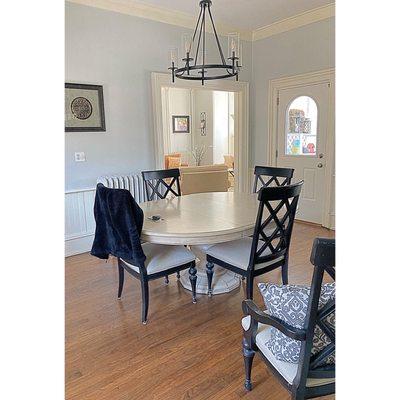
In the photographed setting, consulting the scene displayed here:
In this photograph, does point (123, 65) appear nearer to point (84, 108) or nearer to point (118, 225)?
point (84, 108)

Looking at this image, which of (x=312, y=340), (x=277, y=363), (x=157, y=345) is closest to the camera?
(x=312, y=340)

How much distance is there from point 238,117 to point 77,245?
123 inches

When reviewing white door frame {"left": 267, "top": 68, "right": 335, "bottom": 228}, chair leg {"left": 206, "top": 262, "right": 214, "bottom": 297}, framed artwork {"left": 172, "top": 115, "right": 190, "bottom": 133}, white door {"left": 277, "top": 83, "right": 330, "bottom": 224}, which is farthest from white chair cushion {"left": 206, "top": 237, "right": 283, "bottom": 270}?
framed artwork {"left": 172, "top": 115, "right": 190, "bottom": 133}

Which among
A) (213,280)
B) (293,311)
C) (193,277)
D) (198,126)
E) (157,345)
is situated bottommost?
(157,345)

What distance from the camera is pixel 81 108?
3.85m

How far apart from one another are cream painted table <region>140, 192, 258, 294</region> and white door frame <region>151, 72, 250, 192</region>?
1.41 meters

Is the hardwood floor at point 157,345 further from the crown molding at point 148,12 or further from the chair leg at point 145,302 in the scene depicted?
the crown molding at point 148,12

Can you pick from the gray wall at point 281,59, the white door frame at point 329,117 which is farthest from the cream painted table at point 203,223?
the gray wall at point 281,59

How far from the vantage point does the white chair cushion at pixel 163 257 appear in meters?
2.42

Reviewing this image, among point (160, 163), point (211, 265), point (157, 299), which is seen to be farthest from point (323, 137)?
point (157, 299)

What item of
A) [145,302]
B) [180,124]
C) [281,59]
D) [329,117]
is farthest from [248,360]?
[180,124]

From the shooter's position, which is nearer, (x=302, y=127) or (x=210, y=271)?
(x=210, y=271)
